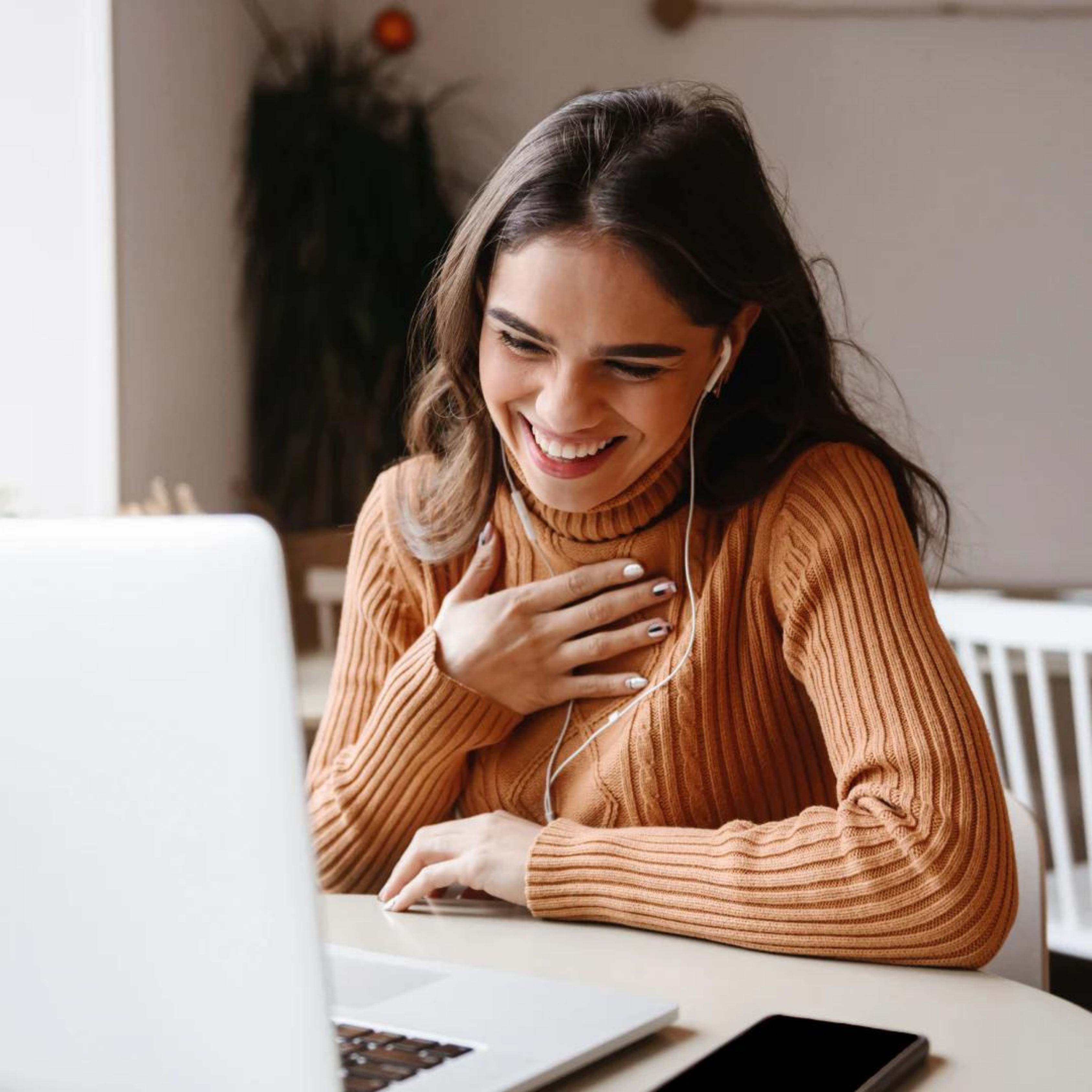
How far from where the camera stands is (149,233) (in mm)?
2980

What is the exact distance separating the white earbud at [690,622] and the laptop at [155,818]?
2.11 ft

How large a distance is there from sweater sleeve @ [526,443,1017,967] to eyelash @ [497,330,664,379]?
172 millimetres

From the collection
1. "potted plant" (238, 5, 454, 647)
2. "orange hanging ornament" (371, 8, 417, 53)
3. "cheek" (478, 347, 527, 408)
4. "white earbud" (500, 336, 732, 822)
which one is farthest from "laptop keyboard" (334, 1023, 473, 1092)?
"orange hanging ornament" (371, 8, 417, 53)

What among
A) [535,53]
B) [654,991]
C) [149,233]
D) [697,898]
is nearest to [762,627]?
[697,898]

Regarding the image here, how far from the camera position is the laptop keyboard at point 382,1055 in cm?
63

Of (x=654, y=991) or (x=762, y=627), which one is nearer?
(x=654, y=991)

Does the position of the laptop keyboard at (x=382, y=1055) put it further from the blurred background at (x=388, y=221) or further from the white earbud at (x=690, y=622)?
the blurred background at (x=388, y=221)

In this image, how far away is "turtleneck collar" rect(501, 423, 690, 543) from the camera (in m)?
1.17

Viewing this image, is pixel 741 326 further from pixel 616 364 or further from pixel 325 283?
pixel 325 283

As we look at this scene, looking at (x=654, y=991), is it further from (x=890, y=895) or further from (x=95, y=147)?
(x=95, y=147)

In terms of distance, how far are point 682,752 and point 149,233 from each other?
87.5 inches

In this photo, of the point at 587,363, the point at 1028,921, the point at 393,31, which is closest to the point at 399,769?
the point at 587,363

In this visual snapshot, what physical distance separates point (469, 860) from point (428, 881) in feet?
0.10

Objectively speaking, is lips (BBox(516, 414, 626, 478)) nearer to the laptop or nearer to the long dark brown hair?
the long dark brown hair
